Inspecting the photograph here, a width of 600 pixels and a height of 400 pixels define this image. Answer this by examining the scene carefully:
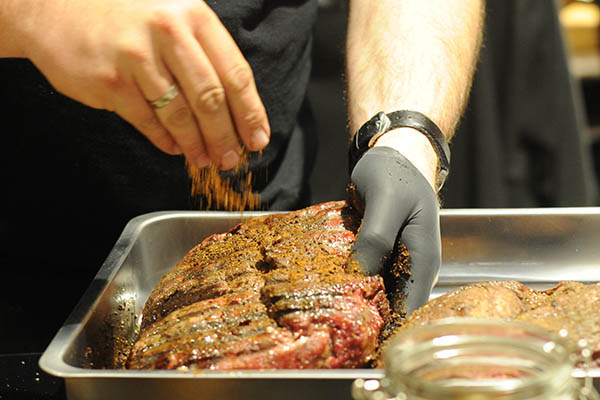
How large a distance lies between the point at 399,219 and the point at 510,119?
2753 millimetres

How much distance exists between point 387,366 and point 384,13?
6.17 ft

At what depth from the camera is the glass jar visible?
85 cm

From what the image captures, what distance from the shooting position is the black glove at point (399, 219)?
5.49ft

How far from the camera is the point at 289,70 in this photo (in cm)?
248

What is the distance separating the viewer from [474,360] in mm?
973

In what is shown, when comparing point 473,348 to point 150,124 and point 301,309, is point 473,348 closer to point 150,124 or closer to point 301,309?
point 301,309

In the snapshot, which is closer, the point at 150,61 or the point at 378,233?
the point at 150,61

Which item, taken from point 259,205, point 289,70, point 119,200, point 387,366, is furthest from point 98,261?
point 387,366

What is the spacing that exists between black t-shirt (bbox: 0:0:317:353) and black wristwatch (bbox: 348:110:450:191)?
1.41 feet

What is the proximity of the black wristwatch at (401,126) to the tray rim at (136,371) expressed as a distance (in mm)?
172

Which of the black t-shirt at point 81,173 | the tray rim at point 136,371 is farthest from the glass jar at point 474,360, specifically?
the black t-shirt at point 81,173

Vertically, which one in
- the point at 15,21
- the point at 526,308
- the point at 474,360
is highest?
the point at 15,21

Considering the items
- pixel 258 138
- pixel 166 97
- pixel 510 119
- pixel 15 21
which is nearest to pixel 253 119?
pixel 258 138

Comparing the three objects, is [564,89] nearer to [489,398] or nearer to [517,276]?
[517,276]
